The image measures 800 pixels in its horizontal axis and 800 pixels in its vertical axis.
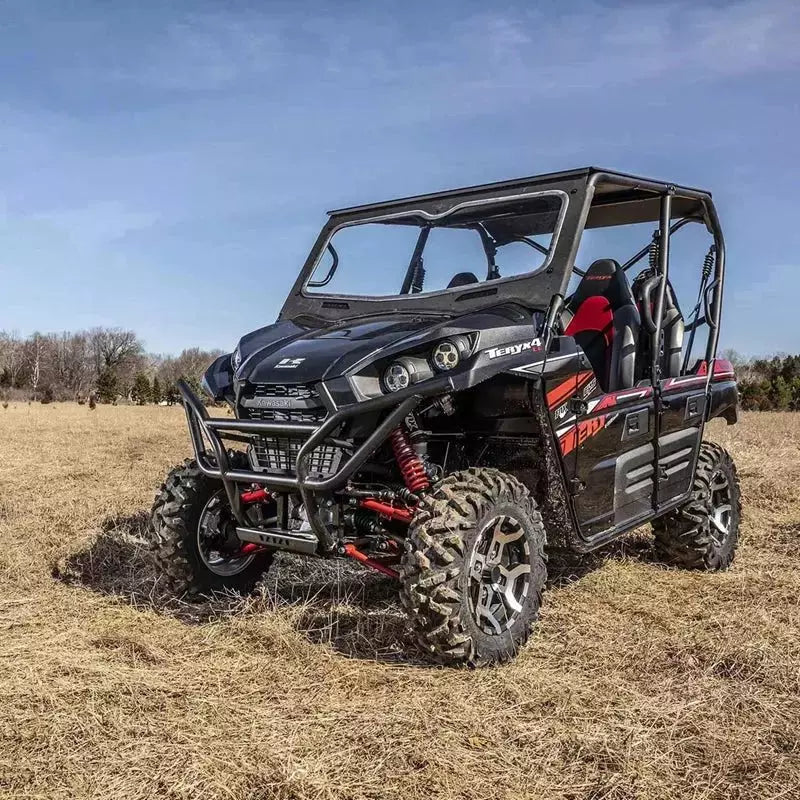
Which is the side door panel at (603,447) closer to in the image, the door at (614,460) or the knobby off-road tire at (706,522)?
the door at (614,460)

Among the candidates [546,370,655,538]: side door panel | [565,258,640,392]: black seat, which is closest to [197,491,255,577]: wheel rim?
[546,370,655,538]: side door panel

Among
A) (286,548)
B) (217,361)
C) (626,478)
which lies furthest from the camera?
(626,478)

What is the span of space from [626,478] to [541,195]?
5.80 feet

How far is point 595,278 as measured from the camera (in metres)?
6.11

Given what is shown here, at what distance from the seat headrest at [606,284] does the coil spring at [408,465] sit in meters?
2.46

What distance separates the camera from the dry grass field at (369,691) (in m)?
2.93

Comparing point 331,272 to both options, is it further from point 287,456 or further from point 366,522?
point 366,522

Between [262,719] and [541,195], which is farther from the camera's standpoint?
[541,195]

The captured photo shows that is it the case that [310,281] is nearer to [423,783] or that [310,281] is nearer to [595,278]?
[595,278]

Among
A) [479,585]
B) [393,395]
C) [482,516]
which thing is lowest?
[479,585]

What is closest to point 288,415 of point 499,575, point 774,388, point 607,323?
point 499,575

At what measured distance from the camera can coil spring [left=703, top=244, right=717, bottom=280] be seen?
617cm

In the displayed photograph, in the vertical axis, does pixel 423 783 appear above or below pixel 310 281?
below

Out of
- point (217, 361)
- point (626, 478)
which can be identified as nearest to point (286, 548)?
point (217, 361)
